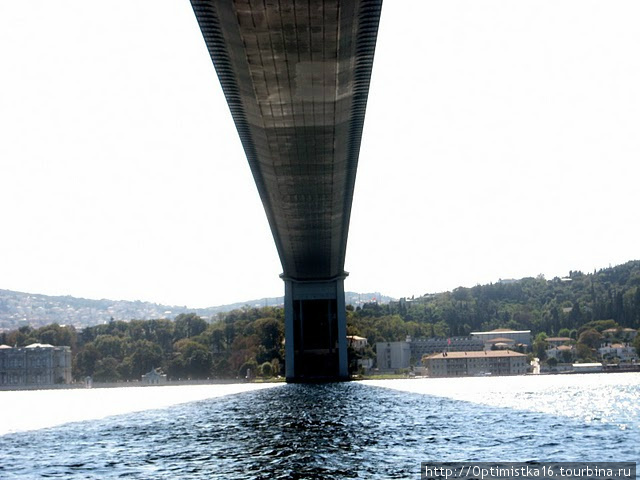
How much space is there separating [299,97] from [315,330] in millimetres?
49836

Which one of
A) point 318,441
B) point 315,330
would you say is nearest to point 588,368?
point 315,330

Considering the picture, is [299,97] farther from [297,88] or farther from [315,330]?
[315,330]

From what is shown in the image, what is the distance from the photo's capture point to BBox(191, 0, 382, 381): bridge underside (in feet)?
93.1

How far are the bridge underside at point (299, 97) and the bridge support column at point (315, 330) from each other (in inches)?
405

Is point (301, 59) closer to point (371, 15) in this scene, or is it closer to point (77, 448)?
point (371, 15)

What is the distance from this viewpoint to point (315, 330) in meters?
85.4

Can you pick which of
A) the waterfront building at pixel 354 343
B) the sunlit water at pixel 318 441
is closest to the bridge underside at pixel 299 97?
the sunlit water at pixel 318 441

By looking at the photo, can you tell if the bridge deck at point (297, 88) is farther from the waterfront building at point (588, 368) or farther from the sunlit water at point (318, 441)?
the waterfront building at point (588, 368)

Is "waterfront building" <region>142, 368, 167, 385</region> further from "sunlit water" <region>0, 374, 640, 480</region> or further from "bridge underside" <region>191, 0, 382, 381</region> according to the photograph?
"sunlit water" <region>0, 374, 640, 480</region>

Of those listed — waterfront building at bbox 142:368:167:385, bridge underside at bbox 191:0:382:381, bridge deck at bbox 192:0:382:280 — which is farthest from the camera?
waterfront building at bbox 142:368:167:385

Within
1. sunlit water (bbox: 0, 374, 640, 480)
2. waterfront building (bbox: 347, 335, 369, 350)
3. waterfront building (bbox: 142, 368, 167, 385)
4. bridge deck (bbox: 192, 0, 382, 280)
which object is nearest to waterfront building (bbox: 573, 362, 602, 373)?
waterfront building (bbox: 347, 335, 369, 350)

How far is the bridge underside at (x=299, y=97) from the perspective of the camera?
28.4 meters

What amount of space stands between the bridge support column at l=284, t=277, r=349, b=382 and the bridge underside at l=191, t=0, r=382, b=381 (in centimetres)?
1030

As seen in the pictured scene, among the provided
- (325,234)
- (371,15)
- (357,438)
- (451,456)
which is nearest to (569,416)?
(357,438)
